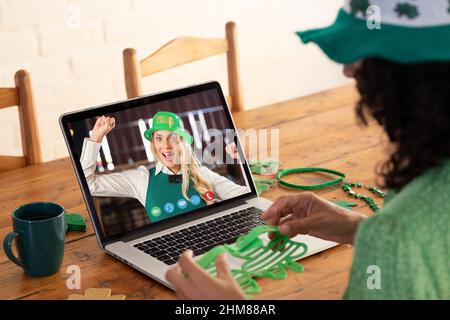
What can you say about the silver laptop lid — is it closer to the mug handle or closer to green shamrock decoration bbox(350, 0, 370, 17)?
the mug handle

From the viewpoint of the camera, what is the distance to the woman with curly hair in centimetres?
86

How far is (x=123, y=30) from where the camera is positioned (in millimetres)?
2623

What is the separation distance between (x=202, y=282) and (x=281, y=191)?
1.87 ft

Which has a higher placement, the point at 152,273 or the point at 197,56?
the point at 197,56

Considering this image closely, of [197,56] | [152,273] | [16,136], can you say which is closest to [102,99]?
[16,136]

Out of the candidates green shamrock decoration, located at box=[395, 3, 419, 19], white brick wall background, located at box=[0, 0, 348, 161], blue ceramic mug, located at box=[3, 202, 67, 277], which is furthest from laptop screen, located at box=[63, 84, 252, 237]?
white brick wall background, located at box=[0, 0, 348, 161]

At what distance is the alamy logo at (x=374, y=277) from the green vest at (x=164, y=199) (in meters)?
0.51

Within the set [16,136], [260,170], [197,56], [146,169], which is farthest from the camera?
[16,136]

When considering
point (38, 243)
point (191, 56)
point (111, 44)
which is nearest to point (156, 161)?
point (38, 243)

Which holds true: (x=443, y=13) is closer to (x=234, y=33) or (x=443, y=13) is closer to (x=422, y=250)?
(x=422, y=250)

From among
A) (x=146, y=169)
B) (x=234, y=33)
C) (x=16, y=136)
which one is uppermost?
(x=234, y=33)

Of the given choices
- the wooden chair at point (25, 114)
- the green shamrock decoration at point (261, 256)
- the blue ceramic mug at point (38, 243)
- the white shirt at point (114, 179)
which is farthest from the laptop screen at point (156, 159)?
the wooden chair at point (25, 114)

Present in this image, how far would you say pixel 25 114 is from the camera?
180 cm
